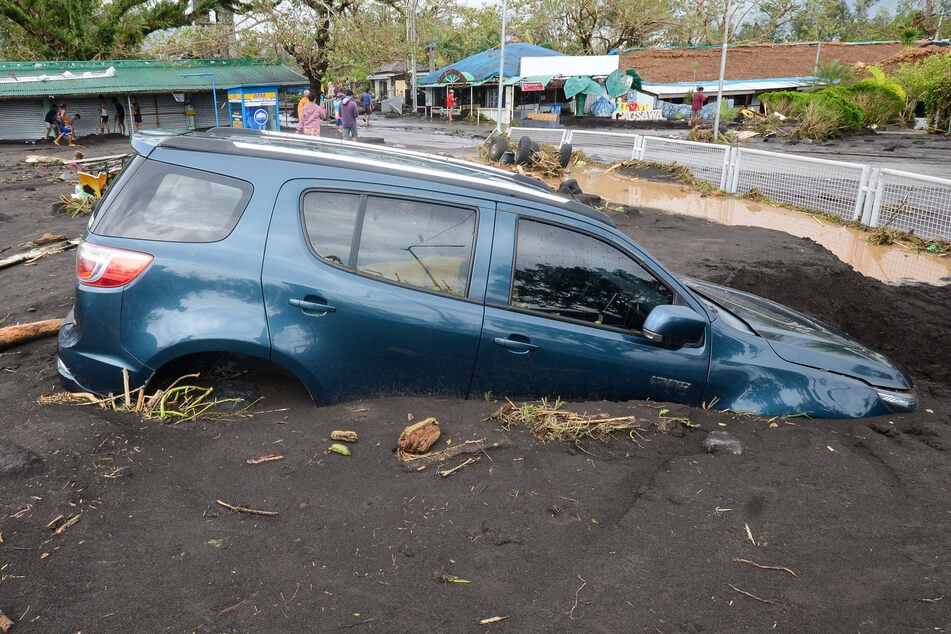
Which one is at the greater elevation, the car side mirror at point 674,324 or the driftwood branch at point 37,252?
the car side mirror at point 674,324

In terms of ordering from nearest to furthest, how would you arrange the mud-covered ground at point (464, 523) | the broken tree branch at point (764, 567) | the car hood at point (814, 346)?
the mud-covered ground at point (464, 523), the broken tree branch at point (764, 567), the car hood at point (814, 346)

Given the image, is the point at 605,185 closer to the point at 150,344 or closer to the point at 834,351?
the point at 834,351

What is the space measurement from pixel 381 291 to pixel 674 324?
4.90ft

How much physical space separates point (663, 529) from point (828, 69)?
45014 millimetres

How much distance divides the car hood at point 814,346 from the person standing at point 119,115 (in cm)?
2926

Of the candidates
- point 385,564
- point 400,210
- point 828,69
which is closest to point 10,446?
point 385,564

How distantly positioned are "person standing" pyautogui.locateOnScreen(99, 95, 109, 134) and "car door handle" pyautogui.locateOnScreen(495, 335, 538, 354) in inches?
1153

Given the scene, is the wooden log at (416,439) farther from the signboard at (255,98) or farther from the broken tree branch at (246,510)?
the signboard at (255,98)

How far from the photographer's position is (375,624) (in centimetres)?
238

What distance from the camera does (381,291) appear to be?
365 cm

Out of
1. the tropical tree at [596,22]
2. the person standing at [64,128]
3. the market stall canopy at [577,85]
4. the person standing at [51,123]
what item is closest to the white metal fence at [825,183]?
the person standing at [64,128]

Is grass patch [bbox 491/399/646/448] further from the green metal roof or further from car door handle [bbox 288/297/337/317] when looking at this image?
the green metal roof

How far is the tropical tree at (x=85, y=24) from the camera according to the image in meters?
31.9

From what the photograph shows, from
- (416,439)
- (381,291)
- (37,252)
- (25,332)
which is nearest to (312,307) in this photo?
(381,291)
